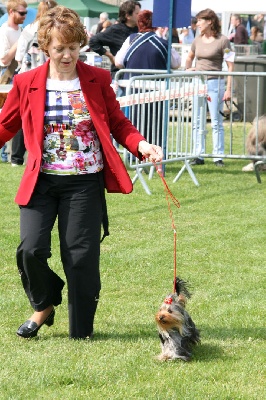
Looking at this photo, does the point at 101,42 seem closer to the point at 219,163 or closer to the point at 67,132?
the point at 219,163

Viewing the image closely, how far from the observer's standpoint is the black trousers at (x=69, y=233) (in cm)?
546

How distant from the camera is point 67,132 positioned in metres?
5.39

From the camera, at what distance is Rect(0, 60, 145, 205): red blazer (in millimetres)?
5305

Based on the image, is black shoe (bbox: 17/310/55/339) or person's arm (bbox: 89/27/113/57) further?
person's arm (bbox: 89/27/113/57)

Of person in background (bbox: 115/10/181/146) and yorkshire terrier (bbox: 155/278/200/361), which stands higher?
person in background (bbox: 115/10/181/146)

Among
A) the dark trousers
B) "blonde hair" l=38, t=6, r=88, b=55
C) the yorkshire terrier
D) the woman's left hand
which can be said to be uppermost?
"blonde hair" l=38, t=6, r=88, b=55

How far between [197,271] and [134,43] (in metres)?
5.98

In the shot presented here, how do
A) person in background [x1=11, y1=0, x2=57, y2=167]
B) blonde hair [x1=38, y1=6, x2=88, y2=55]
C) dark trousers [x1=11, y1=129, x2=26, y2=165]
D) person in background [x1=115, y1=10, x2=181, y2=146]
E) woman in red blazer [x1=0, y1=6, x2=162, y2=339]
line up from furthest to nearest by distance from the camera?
dark trousers [x1=11, y1=129, x2=26, y2=165] → person in background [x1=115, y1=10, x2=181, y2=146] → person in background [x1=11, y1=0, x2=57, y2=167] → woman in red blazer [x1=0, y1=6, x2=162, y2=339] → blonde hair [x1=38, y1=6, x2=88, y2=55]

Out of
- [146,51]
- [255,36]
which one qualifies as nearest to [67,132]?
[146,51]

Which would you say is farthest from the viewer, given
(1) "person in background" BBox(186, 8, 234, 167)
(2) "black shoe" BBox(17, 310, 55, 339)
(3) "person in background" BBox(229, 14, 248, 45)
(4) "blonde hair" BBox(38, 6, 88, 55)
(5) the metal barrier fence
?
(3) "person in background" BBox(229, 14, 248, 45)

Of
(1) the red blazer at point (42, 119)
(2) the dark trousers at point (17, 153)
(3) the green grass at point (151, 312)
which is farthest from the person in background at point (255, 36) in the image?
(1) the red blazer at point (42, 119)

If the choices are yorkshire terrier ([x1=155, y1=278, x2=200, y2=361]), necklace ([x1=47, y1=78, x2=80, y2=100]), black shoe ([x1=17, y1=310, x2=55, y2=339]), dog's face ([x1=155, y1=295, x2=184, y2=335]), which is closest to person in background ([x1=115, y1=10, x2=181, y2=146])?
black shoe ([x1=17, y1=310, x2=55, y2=339])

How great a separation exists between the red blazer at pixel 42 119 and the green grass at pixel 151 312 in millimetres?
972

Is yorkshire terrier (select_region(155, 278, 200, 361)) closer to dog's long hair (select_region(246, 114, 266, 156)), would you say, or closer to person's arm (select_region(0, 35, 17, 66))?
dog's long hair (select_region(246, 114, 266, 156))
